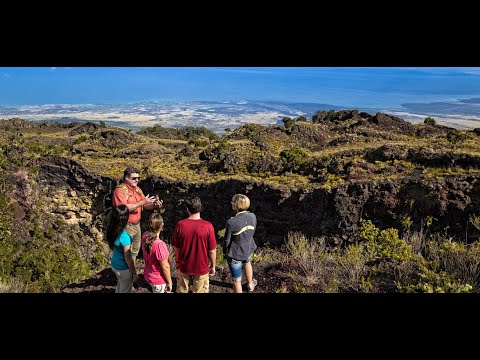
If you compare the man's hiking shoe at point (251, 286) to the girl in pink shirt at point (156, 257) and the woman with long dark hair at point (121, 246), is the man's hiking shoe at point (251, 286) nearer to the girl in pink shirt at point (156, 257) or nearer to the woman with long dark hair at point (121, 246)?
the girl in pink shirt at point (156, 257)

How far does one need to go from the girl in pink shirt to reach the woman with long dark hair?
0.17 meters

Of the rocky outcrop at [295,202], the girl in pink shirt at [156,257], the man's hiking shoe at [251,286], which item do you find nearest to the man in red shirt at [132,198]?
the girl in pink shirt at [156,257]

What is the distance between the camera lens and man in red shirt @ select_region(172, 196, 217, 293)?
3990 millimetres

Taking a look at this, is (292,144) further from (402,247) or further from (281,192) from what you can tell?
(402,247)

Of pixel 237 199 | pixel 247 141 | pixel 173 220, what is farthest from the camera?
pixel 247 141

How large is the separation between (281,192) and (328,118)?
20902 millimetres

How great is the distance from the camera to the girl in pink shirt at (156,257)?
13.2 ft

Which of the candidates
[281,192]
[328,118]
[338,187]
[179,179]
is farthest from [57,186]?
[328,118]

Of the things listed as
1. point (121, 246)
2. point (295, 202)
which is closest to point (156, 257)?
point (121, 246)

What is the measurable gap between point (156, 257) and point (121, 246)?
0.39 m

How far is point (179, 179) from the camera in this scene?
56.9ft

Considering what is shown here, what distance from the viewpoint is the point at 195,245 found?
13.2 feet

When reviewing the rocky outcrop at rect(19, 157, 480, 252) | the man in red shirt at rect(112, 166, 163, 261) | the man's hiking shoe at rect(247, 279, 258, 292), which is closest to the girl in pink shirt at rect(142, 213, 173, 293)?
the man in red shirt at rect(112, 166, 163, 261)

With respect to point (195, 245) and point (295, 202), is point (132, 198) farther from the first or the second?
point (295, 202)
